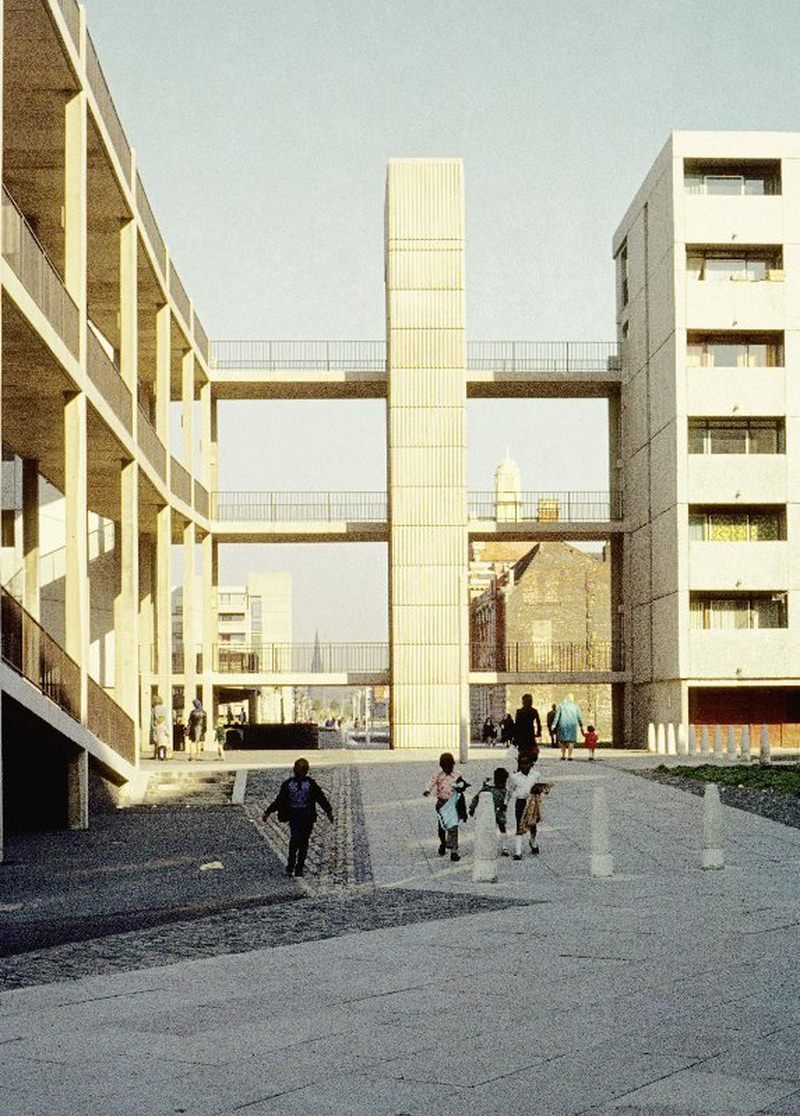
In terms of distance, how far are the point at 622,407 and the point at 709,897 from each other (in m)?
38.6

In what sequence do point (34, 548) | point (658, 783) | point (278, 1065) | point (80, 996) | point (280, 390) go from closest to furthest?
1. point (278, 1065)
2. point (80, 996)
3. point (658, 783)
4. point (34, 548)
5. point (280, 390)

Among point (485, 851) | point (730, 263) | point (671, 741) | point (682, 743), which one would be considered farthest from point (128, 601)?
point (730, 263)

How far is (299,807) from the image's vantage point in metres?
17.3

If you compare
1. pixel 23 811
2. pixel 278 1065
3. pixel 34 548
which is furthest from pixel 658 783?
pixel 278 1065

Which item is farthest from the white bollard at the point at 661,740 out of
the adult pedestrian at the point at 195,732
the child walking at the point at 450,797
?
the child walking at the point at 450,797

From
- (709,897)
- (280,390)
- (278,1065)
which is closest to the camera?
(278,1065)

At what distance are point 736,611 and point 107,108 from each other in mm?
26677

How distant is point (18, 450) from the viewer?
100 ft

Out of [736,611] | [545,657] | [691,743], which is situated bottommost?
[691,743]

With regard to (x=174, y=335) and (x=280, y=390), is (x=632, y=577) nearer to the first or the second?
(x=280, y=390)

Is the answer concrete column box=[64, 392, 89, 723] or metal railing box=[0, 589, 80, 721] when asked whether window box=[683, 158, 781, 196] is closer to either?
concrete column box=[64, 392, 89, 723]

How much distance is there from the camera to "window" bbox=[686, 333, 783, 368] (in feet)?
153

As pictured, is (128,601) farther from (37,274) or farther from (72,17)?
(72,17)

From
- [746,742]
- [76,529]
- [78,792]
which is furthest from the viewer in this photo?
[746,742]
